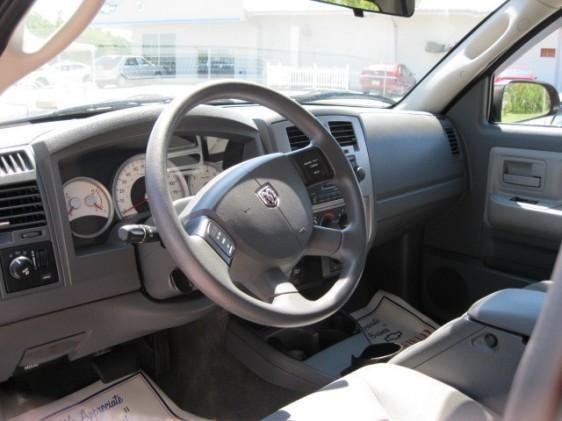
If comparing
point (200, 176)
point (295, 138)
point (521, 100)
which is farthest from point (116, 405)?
point (521, 100)

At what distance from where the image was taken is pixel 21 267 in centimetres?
157

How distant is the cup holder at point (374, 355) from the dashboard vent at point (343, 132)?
826 millimetres

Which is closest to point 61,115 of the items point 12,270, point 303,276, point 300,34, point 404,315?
point 12,270

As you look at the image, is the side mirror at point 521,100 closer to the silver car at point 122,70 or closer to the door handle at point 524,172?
the door handle at point 524,172

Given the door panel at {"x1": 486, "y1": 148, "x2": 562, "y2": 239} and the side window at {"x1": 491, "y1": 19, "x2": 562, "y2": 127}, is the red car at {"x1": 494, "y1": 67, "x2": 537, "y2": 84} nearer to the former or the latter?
the side window at {"x1": 491, "y1": 19, "x2": 562, "y2": 127}

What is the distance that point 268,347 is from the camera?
2.51 meters

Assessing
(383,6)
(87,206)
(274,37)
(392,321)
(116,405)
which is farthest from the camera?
(274,37)

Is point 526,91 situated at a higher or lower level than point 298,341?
higher

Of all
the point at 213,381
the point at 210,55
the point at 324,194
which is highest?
the point at 210,55

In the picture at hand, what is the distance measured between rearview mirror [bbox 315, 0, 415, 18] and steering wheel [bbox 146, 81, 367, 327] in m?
0.57

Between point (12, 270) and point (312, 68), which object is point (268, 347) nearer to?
point (12, 270)

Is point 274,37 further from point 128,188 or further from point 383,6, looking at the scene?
point 128,188

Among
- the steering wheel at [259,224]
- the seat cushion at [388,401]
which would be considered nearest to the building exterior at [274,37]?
the steering wheel at [259,224]

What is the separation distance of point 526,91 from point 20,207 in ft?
7.37
